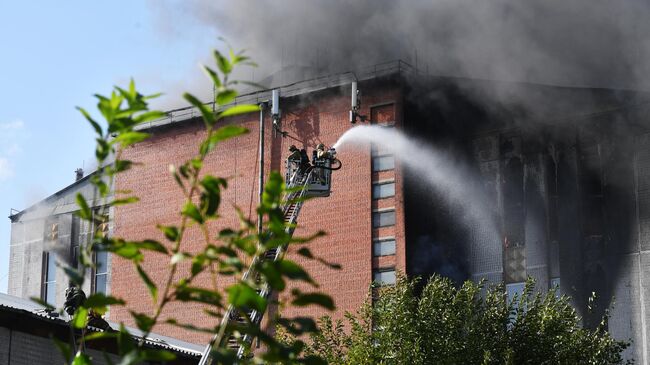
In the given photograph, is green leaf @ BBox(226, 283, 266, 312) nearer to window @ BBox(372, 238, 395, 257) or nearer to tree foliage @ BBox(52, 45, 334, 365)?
tree foliage @ BBox(52, 45, 334, 365)

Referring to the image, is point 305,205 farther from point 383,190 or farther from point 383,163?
point 383,163

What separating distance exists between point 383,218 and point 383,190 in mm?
1132

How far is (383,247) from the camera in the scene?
4672 cm

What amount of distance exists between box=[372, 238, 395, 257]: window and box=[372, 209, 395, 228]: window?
2.08 ft

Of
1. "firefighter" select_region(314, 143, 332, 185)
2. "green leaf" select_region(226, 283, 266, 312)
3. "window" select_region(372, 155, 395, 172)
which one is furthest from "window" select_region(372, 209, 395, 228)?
"green leaf" select_region(226, 283, 266, 312)

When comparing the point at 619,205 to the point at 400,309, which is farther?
the point at 619,205

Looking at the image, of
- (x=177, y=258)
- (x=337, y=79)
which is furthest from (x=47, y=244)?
→ (x=177, y=258)

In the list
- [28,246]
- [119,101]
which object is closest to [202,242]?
[28,246]

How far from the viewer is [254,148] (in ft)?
164

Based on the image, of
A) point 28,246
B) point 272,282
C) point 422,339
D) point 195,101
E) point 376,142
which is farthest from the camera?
point 28,246

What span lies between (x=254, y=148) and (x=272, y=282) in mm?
46695

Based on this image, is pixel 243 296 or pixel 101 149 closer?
Answer: pixel 243 296

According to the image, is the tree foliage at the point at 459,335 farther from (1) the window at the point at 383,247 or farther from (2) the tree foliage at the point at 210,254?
(2) the tree foliage at the point at 210,254

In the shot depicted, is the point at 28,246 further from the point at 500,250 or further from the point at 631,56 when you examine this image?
the point at 631,56
